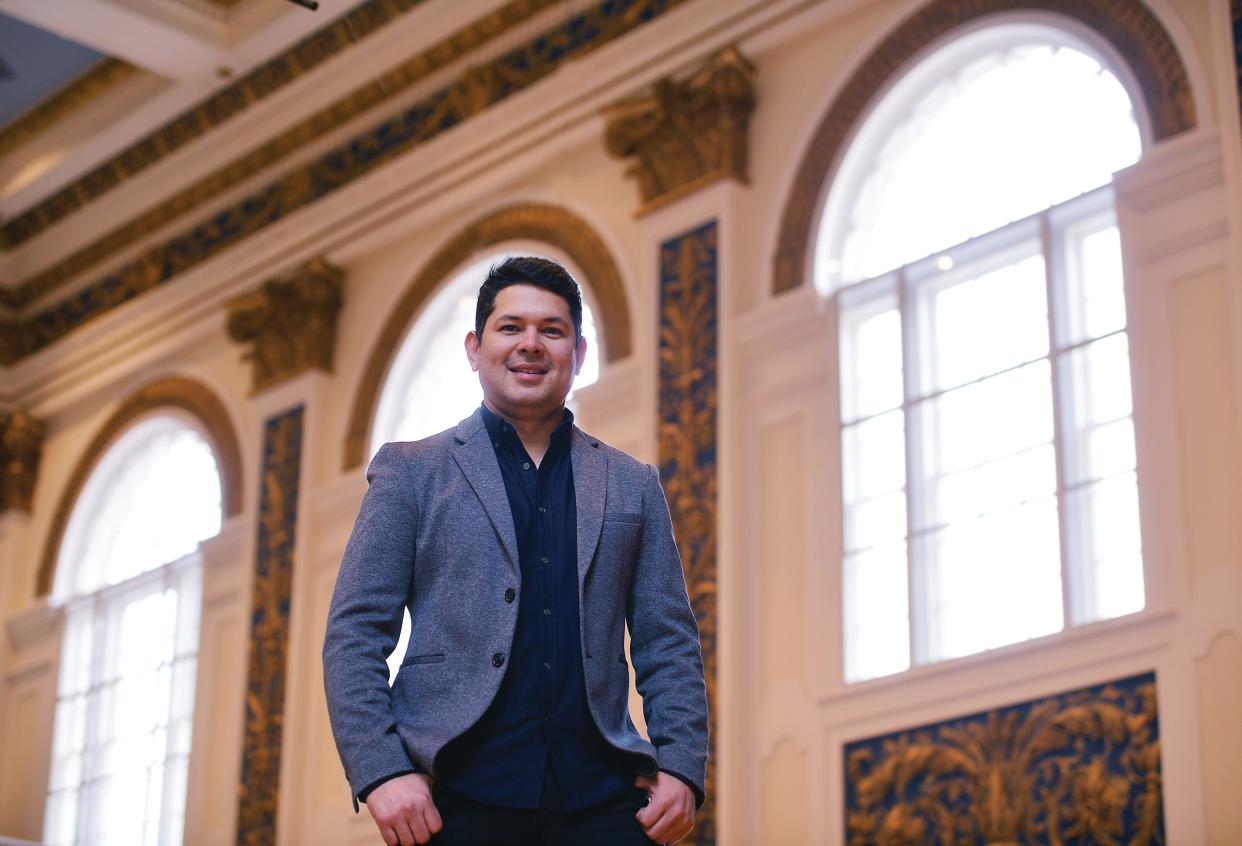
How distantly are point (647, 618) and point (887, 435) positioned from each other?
17.5 ft

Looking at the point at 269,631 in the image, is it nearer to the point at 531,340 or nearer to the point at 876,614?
the point at 876,614

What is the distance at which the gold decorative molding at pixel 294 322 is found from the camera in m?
12.1

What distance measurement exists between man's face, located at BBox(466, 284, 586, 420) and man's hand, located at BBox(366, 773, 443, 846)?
74cm

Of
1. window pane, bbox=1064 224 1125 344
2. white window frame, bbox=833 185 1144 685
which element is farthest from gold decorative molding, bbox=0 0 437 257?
window pane, bbox=1064 224 1125 344

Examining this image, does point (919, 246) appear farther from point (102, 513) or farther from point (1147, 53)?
point (102, 513)

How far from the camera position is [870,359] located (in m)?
8.98

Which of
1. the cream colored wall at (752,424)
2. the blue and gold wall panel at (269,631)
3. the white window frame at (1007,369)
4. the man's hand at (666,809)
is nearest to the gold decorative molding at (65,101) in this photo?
the cream colored wall at (752,424)

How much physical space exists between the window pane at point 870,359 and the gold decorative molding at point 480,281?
4.64 feet

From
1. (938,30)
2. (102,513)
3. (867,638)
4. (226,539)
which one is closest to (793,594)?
(867,638)

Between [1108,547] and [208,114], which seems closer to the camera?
[1108,547]

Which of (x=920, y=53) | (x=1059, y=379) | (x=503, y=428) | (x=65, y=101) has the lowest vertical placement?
(x=503, y=428)

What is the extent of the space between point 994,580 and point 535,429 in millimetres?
4818

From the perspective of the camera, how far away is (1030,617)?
787 cm

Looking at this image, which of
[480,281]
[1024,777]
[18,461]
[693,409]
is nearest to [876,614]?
[1024,777]
